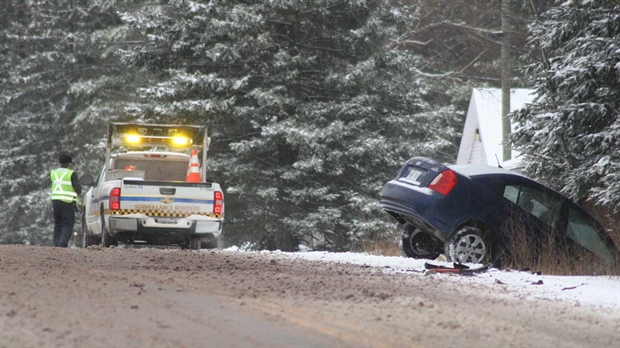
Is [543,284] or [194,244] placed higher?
[194,244]

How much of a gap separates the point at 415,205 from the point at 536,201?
1772 mm

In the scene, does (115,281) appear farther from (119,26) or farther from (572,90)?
(119,26)

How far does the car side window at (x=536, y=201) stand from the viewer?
14.2 meters

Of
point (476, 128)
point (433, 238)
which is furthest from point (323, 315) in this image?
point (476, 128)

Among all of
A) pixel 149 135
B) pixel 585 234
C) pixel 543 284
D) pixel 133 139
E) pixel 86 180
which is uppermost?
pixel 149 135

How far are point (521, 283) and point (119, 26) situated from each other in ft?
107

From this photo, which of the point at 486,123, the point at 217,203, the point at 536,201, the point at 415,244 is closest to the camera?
the point at 536,201

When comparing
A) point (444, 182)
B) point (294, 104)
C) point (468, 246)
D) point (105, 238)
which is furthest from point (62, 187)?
point (294, 104)

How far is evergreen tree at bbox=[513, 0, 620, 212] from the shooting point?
1494 centimetres

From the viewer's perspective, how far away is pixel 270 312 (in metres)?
8.32

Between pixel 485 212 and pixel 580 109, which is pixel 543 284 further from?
pixel 580 109

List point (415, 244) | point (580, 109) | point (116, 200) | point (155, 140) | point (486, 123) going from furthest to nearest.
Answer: point (486, 123), point (155, 140), point (116, 200), point (415, 244), point (580, 109)

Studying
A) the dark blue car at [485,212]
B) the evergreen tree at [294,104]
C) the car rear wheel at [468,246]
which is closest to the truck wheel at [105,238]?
the dark blue car at [485,212]

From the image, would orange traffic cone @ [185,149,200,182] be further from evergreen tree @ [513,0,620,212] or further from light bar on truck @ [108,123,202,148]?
evergreen tree @ [513,0,620,212]
